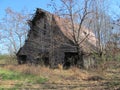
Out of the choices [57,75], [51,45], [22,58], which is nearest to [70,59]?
Answer: [51,45]

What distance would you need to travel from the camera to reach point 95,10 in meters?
35.2

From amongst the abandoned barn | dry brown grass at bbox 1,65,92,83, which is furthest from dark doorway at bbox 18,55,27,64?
dry brown grass at bbox 1,65,92,83

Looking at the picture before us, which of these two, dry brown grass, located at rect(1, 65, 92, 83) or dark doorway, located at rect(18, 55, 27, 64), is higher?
dark doorway, located at rect(18, 55, 27, 64)

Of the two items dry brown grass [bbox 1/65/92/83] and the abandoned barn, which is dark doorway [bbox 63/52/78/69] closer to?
the abandoned barn

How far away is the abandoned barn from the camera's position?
3414 cm

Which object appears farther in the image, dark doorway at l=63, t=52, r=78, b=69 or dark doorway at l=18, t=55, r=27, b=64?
dark doorway at l=18, t=55, r=27, b=64

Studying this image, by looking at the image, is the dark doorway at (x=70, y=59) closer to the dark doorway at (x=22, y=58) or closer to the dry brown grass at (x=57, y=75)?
the dark doorway at (x=22, y=58)

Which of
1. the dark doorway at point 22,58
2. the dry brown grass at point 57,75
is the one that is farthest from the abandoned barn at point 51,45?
the dry brown grass at point 57,75

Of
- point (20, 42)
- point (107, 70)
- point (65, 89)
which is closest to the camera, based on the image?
point (65, 89)

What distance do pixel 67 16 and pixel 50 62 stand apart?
6623 mm

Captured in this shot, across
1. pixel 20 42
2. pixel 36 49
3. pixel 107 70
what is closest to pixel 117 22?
pixel 107 70

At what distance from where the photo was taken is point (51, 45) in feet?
115

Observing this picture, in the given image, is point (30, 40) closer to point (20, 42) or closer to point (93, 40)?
point (93, 40)

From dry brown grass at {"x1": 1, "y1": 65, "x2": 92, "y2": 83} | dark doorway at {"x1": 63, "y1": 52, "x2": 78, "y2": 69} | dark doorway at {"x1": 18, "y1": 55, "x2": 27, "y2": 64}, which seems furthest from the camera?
dark doorway at {"x1": 18, "y1": 55, "x2": 27, "y2": 64}
